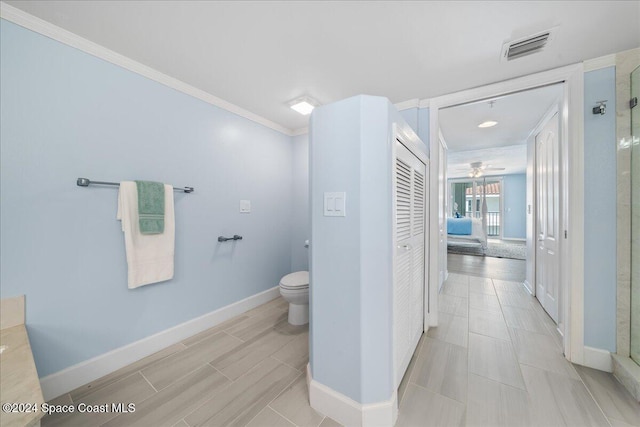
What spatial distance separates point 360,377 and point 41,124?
2372mm

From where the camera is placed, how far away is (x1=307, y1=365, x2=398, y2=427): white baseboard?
118 cm

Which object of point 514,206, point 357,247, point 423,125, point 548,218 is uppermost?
point 423,125

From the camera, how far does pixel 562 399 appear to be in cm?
139

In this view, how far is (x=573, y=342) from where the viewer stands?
173 centimetres

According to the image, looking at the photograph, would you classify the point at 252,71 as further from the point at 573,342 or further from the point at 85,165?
the point at 573,342

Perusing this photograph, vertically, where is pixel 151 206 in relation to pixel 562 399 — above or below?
above

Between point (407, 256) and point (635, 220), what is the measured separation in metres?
1.57

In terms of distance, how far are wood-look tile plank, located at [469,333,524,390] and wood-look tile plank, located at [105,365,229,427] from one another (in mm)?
1826

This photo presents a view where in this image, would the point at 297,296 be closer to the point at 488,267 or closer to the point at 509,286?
the point at 509,286

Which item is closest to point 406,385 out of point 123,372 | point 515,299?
point 123,372

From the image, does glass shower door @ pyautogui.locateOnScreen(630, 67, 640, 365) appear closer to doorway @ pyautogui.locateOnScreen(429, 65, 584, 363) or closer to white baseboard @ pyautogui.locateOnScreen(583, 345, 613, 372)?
white baseboard @ pyautogui.locateOnScreen(583, 345, 613, 372)

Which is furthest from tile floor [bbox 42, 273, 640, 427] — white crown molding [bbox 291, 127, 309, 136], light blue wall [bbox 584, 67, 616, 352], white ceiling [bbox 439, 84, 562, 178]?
white crown molding [bbox 291, 127, 309, 136]

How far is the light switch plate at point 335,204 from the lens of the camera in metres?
1.21

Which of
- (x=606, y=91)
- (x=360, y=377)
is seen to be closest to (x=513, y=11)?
(x=606, y=91)
